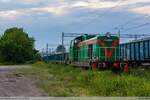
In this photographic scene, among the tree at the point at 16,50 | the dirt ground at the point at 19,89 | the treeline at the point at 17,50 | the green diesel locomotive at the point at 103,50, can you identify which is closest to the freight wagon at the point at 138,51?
the green diesel locomotive at the point at 103,50

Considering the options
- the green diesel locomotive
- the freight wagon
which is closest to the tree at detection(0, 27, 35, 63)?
the freight wagon

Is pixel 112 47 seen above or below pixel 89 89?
above

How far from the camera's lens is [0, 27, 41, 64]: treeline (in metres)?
83.9

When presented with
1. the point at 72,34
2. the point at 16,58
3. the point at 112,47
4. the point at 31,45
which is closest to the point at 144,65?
the point at 112,47

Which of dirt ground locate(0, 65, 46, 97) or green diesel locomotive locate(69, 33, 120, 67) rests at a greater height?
green diesel locomotive locate(69, 33, 120, 67)

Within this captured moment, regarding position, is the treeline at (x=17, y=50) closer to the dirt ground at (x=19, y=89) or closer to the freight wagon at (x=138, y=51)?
the freight wagon at (x=138, y=51)

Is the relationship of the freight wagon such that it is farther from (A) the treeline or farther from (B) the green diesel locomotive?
(A) the treeline

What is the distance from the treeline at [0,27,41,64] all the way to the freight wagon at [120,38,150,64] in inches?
1926

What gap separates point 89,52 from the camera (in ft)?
→ 94.5

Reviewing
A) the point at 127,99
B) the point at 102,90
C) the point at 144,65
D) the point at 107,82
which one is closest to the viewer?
the point at 127,99

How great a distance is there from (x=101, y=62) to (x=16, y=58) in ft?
195

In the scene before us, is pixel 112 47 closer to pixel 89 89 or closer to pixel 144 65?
pixel 144 65

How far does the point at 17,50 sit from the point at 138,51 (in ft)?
174

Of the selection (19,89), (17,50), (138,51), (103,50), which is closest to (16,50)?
(17,50)
